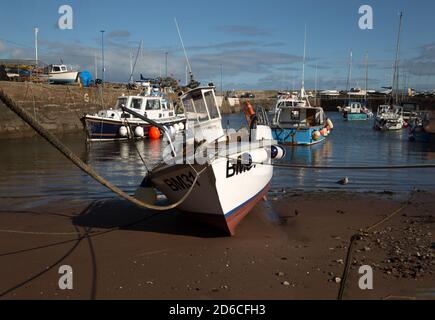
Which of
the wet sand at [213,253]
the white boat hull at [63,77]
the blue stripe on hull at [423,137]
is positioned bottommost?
the wet sand at [213,253]

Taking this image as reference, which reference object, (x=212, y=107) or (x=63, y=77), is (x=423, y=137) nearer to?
(x=212, y=107)

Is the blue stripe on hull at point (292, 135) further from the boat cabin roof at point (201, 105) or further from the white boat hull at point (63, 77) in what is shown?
the white boat hull at point (63, 77)

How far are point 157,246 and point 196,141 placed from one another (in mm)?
2351

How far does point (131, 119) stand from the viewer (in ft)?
102

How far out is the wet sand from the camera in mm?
5867

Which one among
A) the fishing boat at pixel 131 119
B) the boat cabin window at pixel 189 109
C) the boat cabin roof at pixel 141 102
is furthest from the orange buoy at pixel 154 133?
the boat cabin window at pixel 189 109

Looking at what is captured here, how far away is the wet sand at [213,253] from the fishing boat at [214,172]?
54cm

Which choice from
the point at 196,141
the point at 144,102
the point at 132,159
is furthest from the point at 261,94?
the point at 196,141

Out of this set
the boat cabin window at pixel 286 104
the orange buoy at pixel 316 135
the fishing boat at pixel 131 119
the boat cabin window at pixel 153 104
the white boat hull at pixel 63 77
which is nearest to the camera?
the orange buoy at pixel 316 135

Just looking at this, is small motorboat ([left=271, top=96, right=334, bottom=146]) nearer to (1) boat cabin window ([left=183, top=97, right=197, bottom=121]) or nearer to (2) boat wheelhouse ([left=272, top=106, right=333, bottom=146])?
(2) boat wheelhouse ([left=272, top=106, right=333, bottom=146])

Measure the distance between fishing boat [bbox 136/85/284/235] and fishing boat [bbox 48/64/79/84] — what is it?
123 feet

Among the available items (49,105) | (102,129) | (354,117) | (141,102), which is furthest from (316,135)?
(354,117)

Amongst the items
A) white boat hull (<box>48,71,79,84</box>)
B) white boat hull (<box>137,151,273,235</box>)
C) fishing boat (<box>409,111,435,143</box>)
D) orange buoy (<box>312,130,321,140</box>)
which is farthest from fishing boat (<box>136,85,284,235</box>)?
white boat hull (<box>48,71,79,84</box>)

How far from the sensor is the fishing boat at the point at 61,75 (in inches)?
1715
